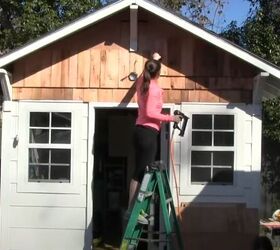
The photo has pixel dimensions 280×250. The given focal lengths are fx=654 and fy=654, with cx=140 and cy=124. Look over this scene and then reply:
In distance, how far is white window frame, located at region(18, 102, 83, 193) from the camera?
864cm

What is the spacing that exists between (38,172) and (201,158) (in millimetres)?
2178

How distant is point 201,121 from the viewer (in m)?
8.69

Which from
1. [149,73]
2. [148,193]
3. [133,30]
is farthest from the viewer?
[133,30]

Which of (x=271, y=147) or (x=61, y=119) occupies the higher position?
(x=61, y=119)

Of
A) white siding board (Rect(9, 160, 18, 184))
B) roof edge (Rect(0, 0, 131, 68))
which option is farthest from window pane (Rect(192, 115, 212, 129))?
white siding board (Rect(9, 160, 18, 184))

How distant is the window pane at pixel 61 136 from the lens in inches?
342

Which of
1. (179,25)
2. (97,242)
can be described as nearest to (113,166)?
(97,242)

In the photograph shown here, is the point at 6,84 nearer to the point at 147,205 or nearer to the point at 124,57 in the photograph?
the point at 124,57

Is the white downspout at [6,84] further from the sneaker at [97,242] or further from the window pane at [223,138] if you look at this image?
the window pane at [223,138]

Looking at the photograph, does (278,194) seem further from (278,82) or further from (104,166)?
(278,82)

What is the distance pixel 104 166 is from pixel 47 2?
5250mm

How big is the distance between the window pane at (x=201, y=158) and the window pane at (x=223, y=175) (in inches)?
6.0

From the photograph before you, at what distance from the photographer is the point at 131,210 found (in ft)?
23.8

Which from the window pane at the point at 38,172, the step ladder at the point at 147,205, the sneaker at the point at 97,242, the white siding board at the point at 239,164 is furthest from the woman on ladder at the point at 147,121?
the sneaker at the point at 97,242
